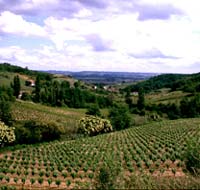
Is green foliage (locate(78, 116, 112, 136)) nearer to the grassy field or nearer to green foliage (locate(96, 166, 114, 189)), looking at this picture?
the grassy field

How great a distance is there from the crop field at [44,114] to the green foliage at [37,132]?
8600 mm

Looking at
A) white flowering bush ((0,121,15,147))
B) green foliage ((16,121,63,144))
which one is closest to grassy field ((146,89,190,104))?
green foliage ((16,121,63,144))

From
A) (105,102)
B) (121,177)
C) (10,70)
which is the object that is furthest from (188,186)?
(10,70)

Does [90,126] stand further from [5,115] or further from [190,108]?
[190,108]

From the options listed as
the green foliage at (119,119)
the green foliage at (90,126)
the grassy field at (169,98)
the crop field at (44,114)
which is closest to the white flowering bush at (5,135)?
the green foliage at (90,126)

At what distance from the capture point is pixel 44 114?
98.6m

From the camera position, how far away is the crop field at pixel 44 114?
89.8m

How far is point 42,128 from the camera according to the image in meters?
73.4

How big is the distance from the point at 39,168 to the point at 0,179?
5.45 meters

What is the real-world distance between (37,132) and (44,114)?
2707cm

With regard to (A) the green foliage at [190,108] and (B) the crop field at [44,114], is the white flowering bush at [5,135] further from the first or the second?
(A) the green foliage at [190,108]

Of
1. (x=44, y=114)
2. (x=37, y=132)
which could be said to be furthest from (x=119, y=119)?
(x=37, y=132)

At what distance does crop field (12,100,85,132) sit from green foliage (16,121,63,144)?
8600 mm

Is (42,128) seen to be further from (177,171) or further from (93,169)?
(177,171)
